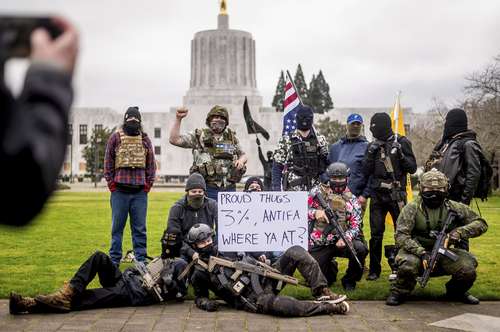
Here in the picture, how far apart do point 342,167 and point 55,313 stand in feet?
12.7

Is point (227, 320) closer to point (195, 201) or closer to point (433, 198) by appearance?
point (195, 201)

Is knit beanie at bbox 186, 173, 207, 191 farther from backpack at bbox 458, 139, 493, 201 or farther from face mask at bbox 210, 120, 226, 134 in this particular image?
backpack at bbox 458, 139, 493, 201

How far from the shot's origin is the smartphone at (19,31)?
1553 millimetres

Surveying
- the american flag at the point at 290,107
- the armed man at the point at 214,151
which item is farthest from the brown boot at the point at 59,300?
the american flag at the point at 290,107

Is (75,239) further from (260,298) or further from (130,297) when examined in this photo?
(260,298)

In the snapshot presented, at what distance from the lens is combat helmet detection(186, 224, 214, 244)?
7.66 metres

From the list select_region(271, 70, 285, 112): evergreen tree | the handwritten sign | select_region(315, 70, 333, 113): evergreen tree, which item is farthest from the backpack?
select_region(315, 70, 333, 113): evergreen tree

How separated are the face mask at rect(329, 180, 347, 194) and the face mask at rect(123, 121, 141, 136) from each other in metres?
2.93

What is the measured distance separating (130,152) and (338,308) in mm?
4131

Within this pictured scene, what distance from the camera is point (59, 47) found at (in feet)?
5.26

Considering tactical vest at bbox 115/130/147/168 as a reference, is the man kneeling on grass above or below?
below

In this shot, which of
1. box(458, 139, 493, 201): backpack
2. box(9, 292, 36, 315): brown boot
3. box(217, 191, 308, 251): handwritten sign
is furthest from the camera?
box(458, 139, 493, 201): backpack

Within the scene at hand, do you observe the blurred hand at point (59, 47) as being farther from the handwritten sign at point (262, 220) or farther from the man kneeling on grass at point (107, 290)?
the handwritten sign at point (262, 220)

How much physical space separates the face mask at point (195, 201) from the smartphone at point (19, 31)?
6821mm
